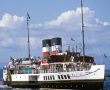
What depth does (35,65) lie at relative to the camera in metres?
93.7

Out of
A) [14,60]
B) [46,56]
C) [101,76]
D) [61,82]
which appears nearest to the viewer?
[101,76]

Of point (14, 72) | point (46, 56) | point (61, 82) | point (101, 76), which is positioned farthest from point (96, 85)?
point (14, 72)

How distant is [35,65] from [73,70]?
1296 cm

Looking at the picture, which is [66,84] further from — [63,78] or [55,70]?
[55,70]

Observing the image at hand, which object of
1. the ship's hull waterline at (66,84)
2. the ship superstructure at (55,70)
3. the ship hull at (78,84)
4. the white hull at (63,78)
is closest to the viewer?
the white hull at (63,78)

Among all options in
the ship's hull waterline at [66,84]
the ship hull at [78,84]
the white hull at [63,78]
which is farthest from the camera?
the ship's hull waterline at [66,84]

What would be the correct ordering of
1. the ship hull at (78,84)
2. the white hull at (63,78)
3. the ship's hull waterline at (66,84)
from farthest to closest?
the ship's hull waterline at (66,84) → the ship hull at (78,84) → the white hull at (63,78)

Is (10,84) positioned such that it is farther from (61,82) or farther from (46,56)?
(61,82)

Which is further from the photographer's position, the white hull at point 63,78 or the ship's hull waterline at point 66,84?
the ship's hull waterline at point 66,84

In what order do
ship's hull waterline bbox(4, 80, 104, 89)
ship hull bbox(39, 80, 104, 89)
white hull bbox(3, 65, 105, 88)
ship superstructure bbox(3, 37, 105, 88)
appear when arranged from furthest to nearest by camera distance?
ship superstructure bbox(3, 37, 105, 88)
ship's hull waterline bbox(4, 80, 104, 89)
ship hull bbox(39, 80, 104, 89)
white hull bbox(3, 65, 105, 88)

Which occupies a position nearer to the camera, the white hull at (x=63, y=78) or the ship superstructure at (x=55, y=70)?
the white hull at (x=63, y=78)

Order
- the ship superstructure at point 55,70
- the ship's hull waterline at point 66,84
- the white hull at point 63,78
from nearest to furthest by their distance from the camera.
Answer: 1. the white hull at point 63,78
2. the ship's hull waterline at point 66,84
3. the ship superstructure at point 55,70

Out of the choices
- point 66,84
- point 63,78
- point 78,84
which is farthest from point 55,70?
point 78,84

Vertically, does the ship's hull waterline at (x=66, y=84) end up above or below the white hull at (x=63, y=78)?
below
